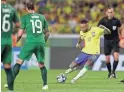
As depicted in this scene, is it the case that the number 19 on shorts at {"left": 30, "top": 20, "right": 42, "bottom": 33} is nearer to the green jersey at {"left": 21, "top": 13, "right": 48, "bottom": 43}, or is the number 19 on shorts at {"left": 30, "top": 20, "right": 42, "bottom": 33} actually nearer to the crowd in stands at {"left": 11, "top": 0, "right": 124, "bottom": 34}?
the green jersey at {"left": 21, "top": 13, "right": 48, "bottom": 43}

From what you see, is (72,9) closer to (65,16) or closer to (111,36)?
(65,16)

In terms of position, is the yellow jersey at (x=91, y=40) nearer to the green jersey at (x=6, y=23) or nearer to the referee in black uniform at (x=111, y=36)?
the referee in black uniform at (x=111, y=36)

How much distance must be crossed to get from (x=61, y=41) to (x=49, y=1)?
4932 mm

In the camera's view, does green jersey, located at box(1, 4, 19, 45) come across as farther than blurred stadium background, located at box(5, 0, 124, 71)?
→ No

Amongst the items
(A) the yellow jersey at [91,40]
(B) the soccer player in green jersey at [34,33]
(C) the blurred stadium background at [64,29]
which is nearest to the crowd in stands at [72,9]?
(C) the blurred stadium background at [64,29]

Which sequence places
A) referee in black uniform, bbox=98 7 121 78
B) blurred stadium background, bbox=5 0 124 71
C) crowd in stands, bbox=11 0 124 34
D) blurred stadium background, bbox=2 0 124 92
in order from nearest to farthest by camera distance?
referee in black uniform, bbox=98 7 121 78
blurred stadium background, bbox=2 0 124 92
blurred stadium background, bbox=5 0 124 71
crowd in stands, bbox=11 0 124 34

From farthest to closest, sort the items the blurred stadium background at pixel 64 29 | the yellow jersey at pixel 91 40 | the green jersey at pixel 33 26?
the blurred stadium background at pixel 64 29, the yellow jersey at pixel 91 40, the green jersey at pixel 33 26

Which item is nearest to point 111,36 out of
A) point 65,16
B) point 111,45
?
point 111,45

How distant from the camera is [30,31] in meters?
14.5

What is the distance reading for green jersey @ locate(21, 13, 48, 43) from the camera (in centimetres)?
1436

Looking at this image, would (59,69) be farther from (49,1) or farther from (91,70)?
(49,1)

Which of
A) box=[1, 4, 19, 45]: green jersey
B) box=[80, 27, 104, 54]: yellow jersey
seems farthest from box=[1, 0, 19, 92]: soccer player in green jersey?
box=[80, 27, 104, 54]: yellow jersey

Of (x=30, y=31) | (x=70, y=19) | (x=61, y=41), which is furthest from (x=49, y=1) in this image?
(x=30, y=31)

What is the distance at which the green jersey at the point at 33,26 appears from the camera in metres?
14.4
